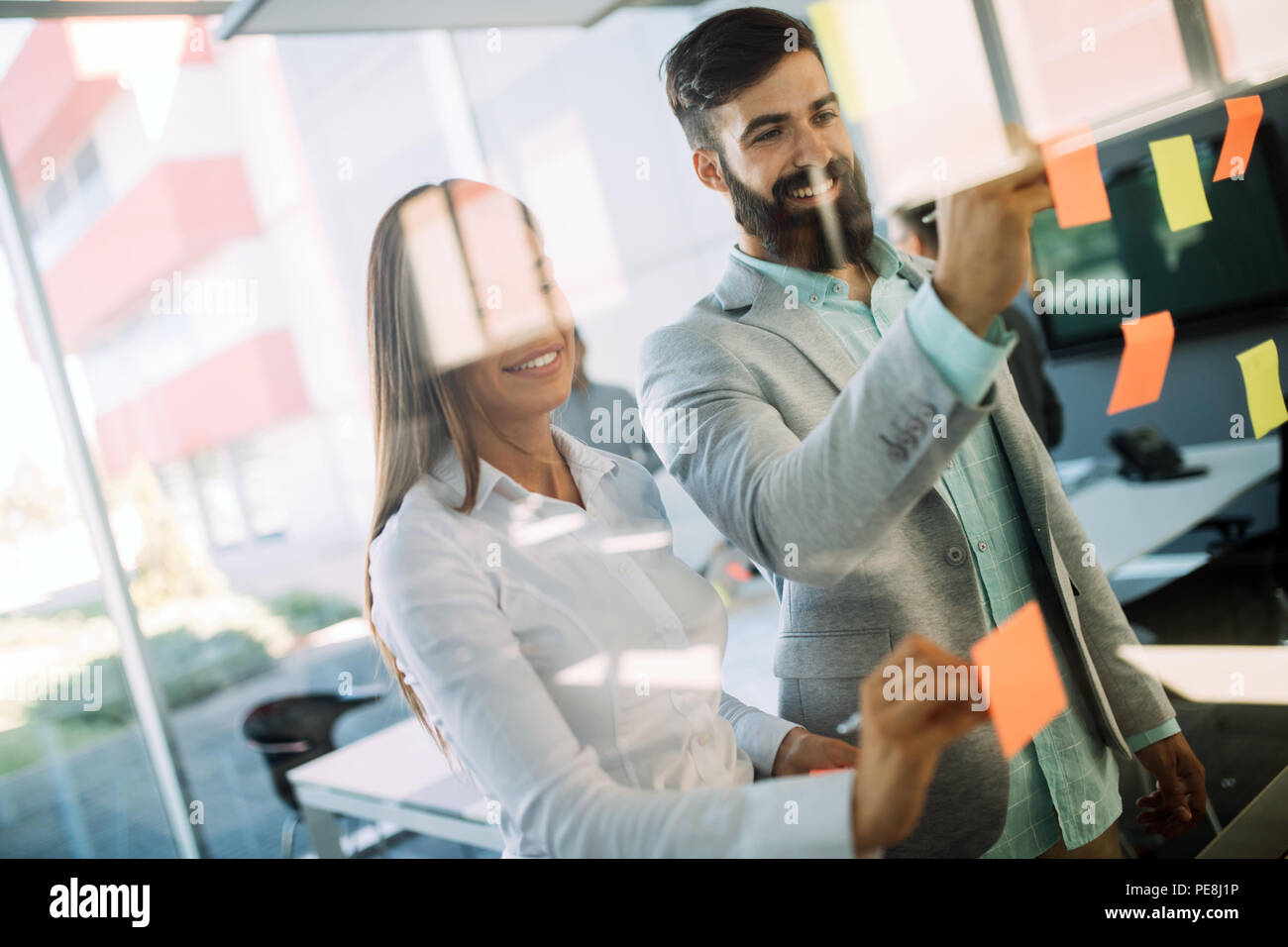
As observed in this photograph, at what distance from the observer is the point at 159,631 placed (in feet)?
10.6

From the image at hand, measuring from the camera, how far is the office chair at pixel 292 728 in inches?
101

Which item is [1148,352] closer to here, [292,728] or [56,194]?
[56,194]

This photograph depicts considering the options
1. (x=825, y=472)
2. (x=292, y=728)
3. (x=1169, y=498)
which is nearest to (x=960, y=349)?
(x=825, y=472)

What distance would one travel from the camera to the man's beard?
873 mm

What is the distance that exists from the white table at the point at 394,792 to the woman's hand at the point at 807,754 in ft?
2.20

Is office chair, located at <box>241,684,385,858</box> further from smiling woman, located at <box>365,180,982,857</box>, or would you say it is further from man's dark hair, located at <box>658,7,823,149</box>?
man's dark hair, located at <box>658,7,823,149</box>

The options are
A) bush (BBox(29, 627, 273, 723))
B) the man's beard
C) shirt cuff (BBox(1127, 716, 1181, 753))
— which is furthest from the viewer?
bush (BBox(29, 627, 273, 723))

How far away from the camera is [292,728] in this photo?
260cm

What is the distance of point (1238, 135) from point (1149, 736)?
66cm

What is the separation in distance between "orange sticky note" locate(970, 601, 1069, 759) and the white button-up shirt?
0.52 feet

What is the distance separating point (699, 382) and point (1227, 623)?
40.7 inches

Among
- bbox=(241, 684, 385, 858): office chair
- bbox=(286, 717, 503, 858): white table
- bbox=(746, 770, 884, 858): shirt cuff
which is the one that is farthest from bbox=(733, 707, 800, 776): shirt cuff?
Answer: bbox=(241, 684, 385, 858): office chair

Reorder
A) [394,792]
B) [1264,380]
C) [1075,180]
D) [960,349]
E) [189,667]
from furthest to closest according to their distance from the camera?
[189,667], [394,792], [1264,380], [1075,180], [960,349]

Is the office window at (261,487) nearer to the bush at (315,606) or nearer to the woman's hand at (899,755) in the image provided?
the bush at (315,606)
